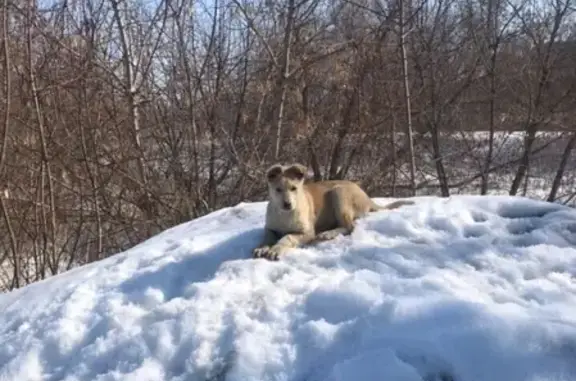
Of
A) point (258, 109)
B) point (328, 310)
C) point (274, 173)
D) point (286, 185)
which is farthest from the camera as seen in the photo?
point (258, 109)

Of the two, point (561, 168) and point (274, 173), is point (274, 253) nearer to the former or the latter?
point (274, 173)

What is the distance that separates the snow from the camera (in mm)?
2609

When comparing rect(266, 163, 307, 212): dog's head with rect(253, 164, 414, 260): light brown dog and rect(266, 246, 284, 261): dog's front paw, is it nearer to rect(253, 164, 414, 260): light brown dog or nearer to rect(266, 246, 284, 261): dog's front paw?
rect(253, 164, 414, 260): light brown dog

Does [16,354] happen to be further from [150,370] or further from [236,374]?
[236,374]

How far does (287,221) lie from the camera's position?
14.5 ft

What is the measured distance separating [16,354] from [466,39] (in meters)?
9.56

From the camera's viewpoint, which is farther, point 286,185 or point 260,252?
point 286,185

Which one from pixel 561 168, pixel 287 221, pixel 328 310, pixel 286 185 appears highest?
pixel 286 185

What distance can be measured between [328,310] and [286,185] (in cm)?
163

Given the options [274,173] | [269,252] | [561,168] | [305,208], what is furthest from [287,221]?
[561,168]

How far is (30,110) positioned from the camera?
8062mm

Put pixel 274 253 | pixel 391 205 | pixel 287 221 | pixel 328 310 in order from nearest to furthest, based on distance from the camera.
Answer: pixel 328 310
pixel 274 253
pixel 287 221
pixel 391 205

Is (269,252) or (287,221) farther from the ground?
(287,221)

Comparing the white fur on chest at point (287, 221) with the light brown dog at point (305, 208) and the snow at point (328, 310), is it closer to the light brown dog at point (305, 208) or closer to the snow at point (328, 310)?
the light brown dog at point (305, 208)
